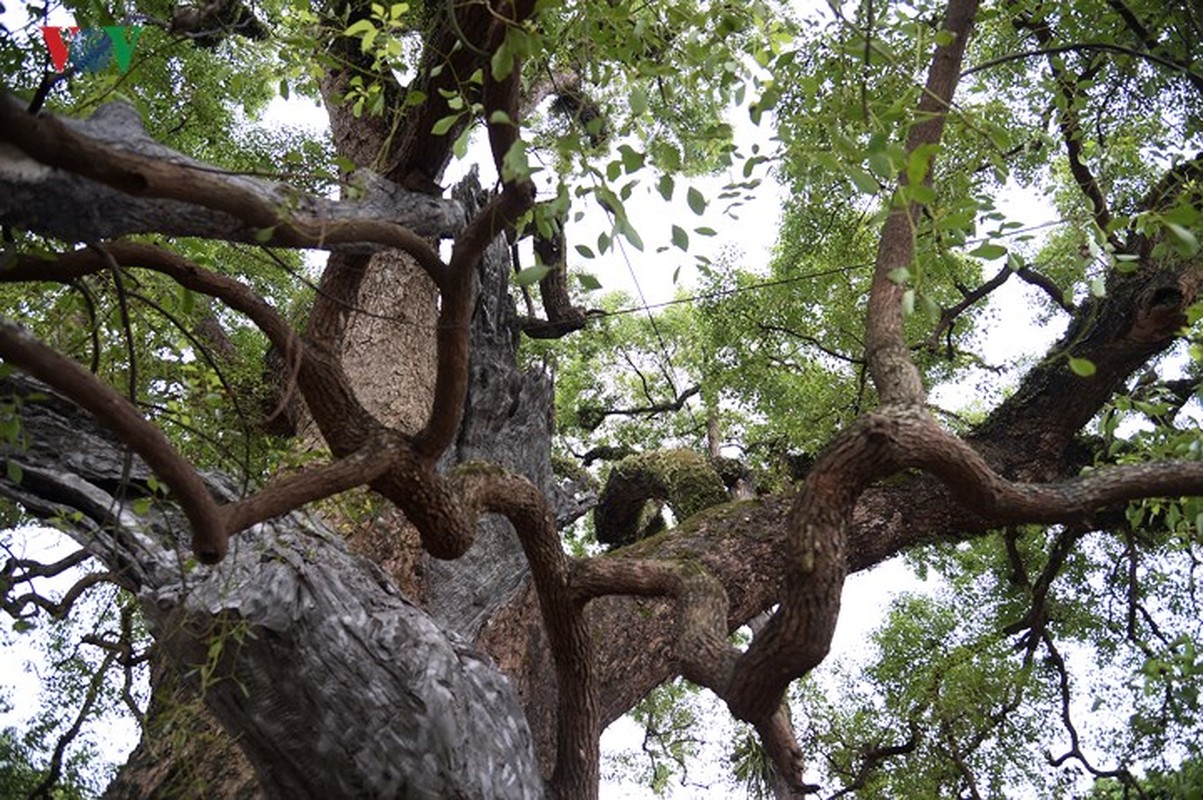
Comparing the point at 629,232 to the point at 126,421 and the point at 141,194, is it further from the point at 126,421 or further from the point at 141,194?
the point at 126,421

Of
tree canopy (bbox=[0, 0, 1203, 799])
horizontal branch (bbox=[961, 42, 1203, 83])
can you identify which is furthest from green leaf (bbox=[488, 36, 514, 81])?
horizontal branch (bbox=[961, 42, 1203, 83])

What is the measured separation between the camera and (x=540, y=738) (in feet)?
17.8

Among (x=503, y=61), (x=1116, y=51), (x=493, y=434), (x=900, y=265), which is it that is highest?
(x=1116, y=51)

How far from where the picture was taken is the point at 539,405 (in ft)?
21.1

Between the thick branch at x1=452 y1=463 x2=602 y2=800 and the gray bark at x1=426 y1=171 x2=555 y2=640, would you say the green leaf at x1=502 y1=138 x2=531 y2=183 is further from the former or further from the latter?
the gray bark at x1=426 y1=171 x2=555 y2=640

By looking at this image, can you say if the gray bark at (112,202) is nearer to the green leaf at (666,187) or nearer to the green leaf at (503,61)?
the green leaf at (503,61)

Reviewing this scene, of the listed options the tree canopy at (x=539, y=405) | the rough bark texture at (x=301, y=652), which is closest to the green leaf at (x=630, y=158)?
the tree canopy at (x=539, y=405)

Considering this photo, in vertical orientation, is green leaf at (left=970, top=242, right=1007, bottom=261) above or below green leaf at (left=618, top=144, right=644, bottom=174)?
above

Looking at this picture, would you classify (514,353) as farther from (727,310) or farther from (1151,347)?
(1151,347)

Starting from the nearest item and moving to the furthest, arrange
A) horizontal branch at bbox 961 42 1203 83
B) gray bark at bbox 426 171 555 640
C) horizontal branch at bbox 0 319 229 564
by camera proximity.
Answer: horizontal branch at bbox 0 319 229 564, horizontal branch at bbox 961 42 1203 83, gray bark at bbox 426 171 555 640

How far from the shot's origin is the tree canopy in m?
3.03

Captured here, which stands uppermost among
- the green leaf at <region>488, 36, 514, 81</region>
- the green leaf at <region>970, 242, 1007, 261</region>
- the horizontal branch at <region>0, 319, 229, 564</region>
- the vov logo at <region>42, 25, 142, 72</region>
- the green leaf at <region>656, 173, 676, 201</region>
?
the vov logo at <region>42, 25, 142, 72</region>

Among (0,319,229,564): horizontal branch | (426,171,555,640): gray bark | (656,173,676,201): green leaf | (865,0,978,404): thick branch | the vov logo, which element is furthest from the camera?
(426,171,555,640): gray bark

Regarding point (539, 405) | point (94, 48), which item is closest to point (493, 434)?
point (539, 405)
